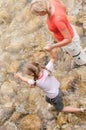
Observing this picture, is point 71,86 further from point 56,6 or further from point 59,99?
point 56,6

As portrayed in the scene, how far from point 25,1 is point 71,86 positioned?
2.34 meters

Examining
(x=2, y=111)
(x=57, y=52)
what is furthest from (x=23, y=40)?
(x=2, y=111)

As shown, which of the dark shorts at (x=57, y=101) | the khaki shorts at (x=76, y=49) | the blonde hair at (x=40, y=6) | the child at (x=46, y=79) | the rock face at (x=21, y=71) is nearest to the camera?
the blonde hair at (x=40, y=6)

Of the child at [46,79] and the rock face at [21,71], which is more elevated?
the child at [46,79]

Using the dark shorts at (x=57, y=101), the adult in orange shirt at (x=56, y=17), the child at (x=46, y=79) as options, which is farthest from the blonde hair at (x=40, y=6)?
the dark shorts at (x=57, y=101)

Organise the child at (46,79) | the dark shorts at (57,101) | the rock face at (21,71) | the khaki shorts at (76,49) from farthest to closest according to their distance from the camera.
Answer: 1. the rock face at (21,71)
2. the dark shorts at (57,101)
3. the khaki shorts at (76,49)
4. the child at (46,79)

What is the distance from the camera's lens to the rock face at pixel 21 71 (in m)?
4.09

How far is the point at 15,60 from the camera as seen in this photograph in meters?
5.00

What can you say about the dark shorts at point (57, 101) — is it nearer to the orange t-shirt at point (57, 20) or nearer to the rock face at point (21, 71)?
the rock face at point (21, 71)

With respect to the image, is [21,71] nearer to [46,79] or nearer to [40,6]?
[46,79]

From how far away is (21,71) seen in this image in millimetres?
4828

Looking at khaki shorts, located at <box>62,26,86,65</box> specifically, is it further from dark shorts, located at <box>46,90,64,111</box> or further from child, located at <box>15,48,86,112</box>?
dark shorts, located at <box>46,90,64,111</box>

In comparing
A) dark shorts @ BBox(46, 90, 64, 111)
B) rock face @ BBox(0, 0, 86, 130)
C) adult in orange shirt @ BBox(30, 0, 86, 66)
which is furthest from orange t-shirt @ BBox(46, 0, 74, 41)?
rock face @ BBox(0, 0, 86, 130)

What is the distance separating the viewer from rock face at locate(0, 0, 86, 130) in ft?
13.4
